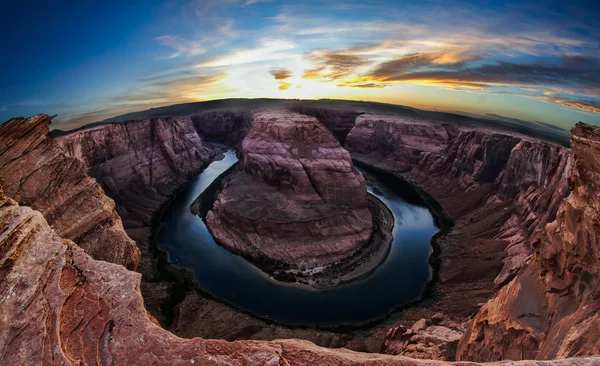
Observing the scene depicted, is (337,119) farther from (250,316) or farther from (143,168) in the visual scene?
(250,316)

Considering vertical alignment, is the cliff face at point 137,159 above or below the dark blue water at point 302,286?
above

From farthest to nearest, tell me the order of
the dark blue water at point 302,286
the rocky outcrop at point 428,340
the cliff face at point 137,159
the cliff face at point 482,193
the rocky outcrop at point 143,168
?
the cliff face at point 137,159, the rocky outcrop at point 143,168, the cliff face at point 482,193, the dark blue water at point 302,286, the rocky outcrop at point 428,340

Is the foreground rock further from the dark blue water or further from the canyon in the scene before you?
the dark blue water

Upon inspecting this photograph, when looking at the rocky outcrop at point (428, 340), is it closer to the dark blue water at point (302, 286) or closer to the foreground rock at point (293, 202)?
the dark blue water at point (302, 286)

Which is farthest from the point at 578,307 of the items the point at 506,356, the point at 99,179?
the point at 99,179

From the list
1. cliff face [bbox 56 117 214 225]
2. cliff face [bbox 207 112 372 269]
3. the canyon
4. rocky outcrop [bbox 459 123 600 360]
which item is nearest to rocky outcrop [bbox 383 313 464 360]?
the canyon

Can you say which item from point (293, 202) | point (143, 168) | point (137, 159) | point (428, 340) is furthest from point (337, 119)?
point (428, 340)

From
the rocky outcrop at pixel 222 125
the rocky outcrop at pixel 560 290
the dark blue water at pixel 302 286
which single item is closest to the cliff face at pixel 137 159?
the dark blue water at pixel 302 286
